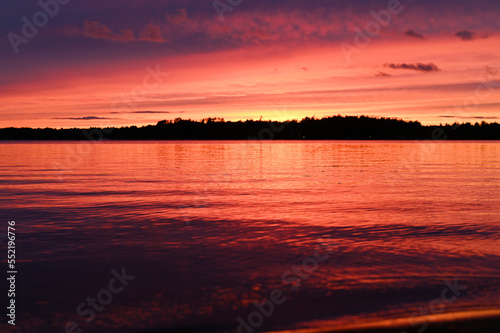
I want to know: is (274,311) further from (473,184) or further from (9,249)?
(473,184)

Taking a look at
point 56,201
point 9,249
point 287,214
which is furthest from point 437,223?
point 56,201

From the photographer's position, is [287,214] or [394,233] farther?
[287,214]

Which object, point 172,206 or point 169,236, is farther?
point 172,206

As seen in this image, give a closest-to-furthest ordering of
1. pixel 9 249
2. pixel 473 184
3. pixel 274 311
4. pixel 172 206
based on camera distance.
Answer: pixel 274 311 → pixel 9 249 → pixel 172 206 → pixel 473 184

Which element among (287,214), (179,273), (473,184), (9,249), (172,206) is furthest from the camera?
(473,184)

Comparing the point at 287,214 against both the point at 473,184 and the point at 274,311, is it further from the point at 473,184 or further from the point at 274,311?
the point at 473,184

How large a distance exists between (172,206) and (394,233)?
11.6 m

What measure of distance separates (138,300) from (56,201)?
1729 cm

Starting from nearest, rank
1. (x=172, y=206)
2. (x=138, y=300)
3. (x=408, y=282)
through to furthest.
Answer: (x=138, y=300)
(x=408, y=282)
(x=172, y=206)

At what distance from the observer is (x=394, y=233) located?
16.9 m

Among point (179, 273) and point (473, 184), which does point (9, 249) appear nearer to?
point (179, 273)

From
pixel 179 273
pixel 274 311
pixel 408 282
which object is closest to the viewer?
pixel 274 311

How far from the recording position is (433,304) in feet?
31.4

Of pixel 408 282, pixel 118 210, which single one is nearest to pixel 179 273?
pixel 408 282
